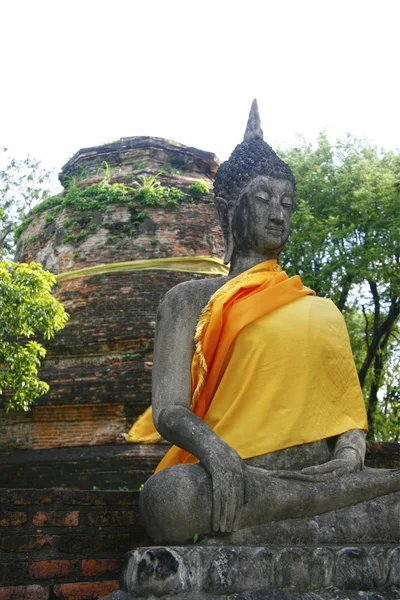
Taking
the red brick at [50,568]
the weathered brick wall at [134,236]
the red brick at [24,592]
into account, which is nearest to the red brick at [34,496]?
the red brick at [50,568]

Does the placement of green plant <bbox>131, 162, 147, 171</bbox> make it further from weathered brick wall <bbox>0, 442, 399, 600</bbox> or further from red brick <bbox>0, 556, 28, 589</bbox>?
red brick <bbox>0, 556, 28, 589</bbox>

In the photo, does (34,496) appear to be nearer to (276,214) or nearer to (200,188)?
(276,214)

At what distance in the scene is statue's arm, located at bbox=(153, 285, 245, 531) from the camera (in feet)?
9.34

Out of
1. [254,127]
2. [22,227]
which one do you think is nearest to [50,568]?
[254,127]

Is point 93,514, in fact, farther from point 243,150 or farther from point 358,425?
point 243,150

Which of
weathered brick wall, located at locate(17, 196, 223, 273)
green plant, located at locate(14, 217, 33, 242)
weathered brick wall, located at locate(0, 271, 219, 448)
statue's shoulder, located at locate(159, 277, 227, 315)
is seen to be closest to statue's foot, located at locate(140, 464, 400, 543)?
statue's shoulder, located at locate(159, 277, 227, 315)

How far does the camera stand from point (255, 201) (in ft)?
12.3

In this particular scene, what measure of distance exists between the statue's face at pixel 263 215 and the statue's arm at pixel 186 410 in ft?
1.44

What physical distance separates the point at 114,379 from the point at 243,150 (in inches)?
230

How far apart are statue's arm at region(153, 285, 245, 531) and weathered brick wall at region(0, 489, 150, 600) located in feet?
1.94

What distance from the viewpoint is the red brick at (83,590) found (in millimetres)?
3281

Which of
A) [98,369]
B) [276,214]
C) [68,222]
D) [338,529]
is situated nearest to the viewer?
[338,529]

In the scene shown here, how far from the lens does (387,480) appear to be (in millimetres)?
3178

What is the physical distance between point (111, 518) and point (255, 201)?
174cm
